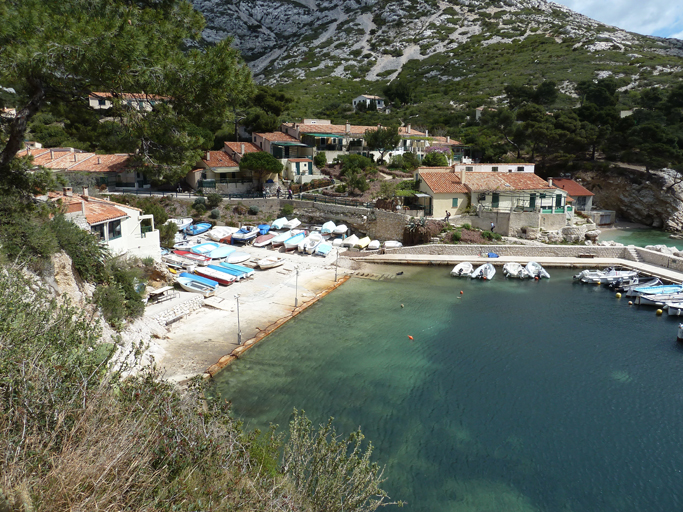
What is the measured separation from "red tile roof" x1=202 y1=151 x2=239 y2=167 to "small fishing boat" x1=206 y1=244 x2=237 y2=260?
1669 centimetres

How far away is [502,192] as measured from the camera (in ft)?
133

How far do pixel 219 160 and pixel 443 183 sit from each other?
23.9 meters

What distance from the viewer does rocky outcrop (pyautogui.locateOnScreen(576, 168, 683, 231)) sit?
47.5 m

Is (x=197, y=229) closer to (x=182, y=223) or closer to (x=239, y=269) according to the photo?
(x=182, y=223)

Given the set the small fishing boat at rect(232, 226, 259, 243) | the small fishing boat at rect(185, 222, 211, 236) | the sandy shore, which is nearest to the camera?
the sandy shore

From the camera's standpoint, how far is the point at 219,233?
125 ft

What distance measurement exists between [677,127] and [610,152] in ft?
22.5

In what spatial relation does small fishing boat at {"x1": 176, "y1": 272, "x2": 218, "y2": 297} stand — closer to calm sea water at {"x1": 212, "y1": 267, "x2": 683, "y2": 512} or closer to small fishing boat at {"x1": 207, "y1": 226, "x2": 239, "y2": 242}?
calm sea water at {"x1": 212, "y1": 267, "x2": 683, "y2": 512}

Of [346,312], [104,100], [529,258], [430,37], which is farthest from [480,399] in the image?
[430,37]

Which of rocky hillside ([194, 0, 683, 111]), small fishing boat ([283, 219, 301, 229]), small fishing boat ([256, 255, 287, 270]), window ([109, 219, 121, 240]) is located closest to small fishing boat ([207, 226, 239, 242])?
small fishing boat ([283, 219, 301, 229])

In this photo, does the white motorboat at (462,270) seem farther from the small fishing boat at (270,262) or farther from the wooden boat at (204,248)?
the wooden boat at (204,248)

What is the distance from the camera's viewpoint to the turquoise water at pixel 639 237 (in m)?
42.2

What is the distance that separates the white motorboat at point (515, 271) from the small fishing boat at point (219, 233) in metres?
22.3

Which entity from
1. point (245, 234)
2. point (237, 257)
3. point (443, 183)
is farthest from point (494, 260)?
point (245, 234)
